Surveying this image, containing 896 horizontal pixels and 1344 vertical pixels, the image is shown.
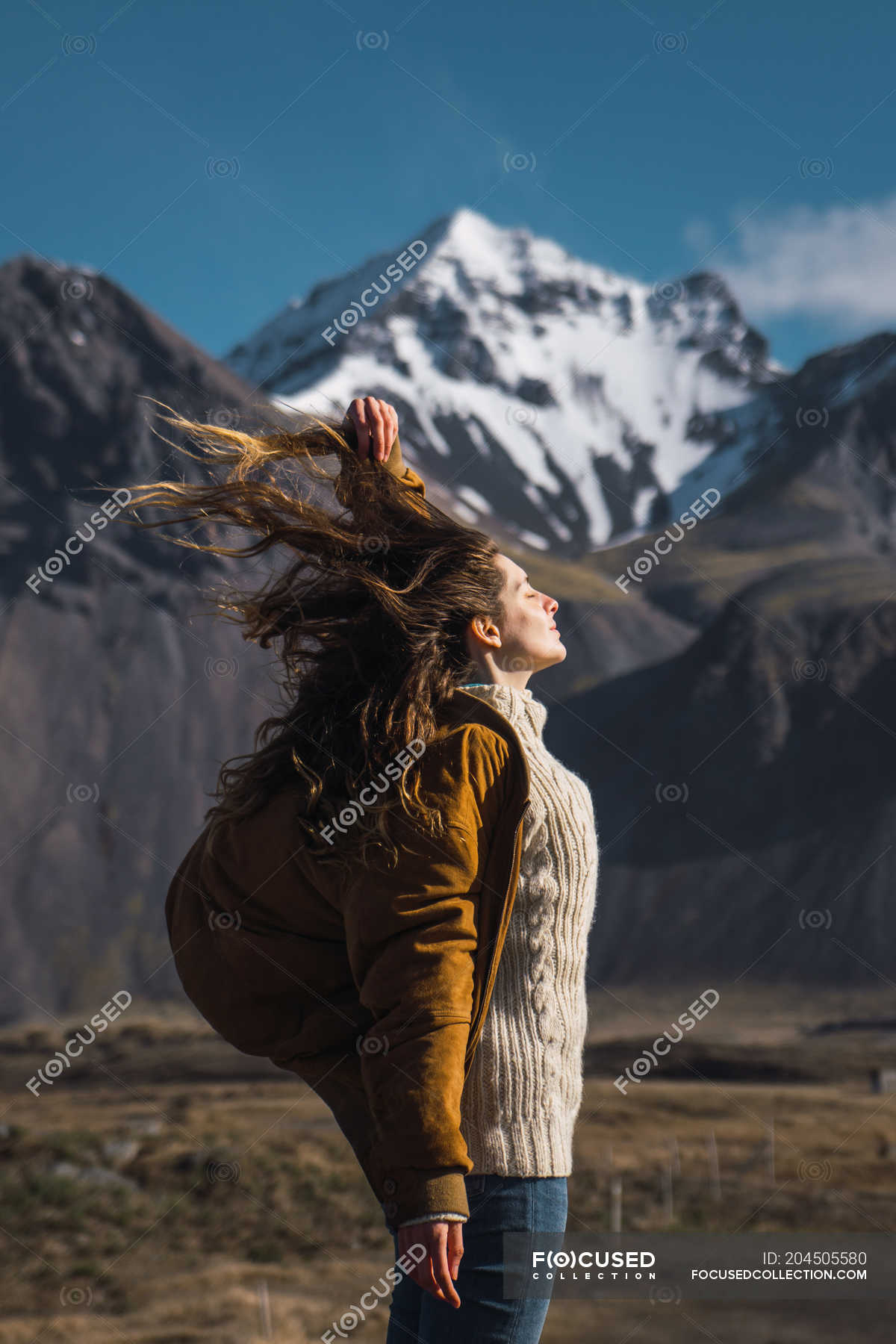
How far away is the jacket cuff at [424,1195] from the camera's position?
160 centimetres

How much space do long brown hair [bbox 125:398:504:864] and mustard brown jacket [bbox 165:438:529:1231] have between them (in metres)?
0.05

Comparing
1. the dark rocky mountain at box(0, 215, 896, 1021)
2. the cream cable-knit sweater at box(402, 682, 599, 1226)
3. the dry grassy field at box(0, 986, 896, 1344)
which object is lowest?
the dry grassy field at box(0, 986, 896, 1344)

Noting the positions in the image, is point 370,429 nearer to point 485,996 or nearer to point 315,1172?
point 485,996

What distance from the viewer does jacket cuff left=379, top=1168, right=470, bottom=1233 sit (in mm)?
1602

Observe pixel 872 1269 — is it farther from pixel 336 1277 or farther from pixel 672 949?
pixel 672 949

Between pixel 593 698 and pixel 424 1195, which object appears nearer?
pixel 424 1195

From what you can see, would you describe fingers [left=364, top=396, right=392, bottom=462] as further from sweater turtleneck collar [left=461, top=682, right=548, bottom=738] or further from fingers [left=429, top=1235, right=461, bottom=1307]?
fingers [left=429, top=1235, right=461, bottom=1307]

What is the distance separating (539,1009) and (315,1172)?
51.4 ft

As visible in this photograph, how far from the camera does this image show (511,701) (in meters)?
1.98

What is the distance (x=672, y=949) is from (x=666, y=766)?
6.94 metres

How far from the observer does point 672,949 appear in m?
→ 29.2

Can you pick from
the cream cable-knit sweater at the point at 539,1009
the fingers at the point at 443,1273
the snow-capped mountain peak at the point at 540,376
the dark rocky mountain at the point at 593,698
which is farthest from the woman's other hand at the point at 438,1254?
the snow-capped mountain peak at the point at 540,376

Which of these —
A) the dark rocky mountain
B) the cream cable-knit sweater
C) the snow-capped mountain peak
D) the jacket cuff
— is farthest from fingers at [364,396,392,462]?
the snow-capped mountain peak

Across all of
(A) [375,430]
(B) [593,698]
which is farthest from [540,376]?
(A) [375,430]
